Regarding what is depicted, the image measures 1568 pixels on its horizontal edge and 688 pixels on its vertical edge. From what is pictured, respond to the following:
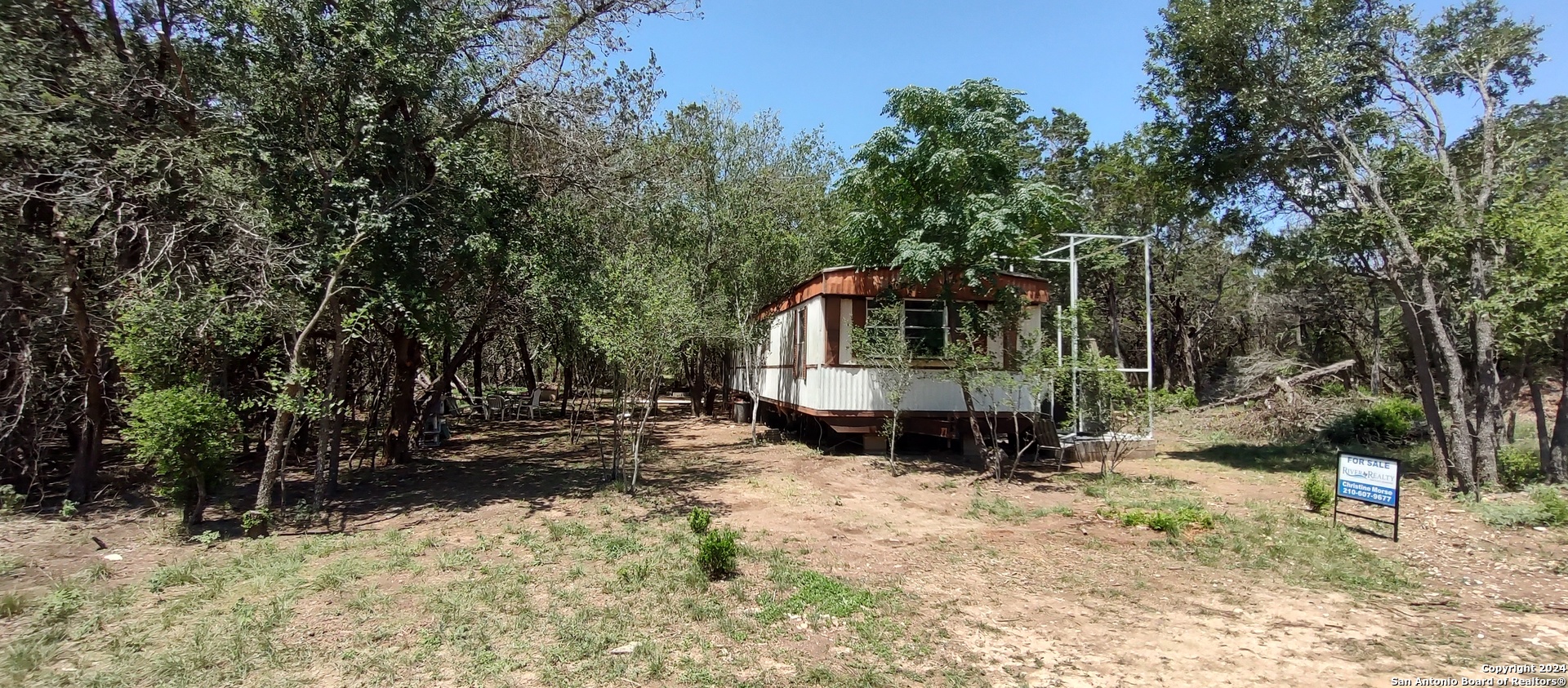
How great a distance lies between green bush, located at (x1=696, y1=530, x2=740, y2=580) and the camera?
19.3 ft

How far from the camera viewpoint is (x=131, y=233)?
8.27 metres

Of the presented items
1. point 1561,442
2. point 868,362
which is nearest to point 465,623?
point 868,362

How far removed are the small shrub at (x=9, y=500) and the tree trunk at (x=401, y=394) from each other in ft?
13.2

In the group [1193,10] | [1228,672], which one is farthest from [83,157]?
[1193,10]

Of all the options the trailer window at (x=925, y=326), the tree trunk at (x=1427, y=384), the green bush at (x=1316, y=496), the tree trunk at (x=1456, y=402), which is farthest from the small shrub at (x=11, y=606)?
the tree trunk at (x=1427, y=384)

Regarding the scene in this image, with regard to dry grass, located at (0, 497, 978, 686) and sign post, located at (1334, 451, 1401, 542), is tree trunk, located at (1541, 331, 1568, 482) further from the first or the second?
dry grass, located at (0, 497, 978, 686)

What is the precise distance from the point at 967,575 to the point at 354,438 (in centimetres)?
1123

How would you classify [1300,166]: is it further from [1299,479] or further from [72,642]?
[72,642]

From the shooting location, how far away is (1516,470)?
9695mm

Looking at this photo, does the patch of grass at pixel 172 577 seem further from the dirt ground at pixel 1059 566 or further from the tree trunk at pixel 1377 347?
the tree trunk at pixel 1377 347

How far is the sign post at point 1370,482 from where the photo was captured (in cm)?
738

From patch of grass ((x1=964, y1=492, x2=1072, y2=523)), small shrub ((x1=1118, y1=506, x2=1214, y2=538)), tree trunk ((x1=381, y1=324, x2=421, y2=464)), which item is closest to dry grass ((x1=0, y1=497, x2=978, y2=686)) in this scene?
patch of grass ((x1=964, y1=492, x2=1072, y2=523))

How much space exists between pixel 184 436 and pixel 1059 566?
795 centimetres

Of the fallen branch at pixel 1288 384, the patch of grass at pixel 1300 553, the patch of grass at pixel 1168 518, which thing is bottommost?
the patch of grass at pixel 1300 553
